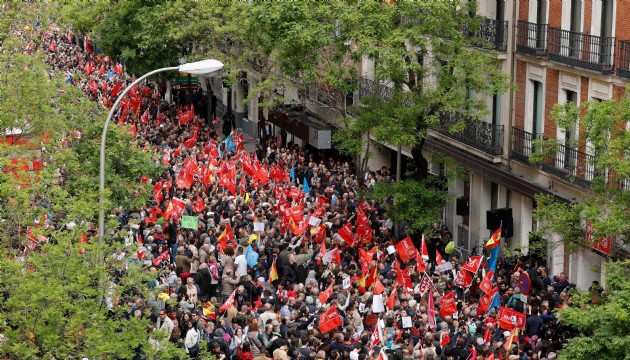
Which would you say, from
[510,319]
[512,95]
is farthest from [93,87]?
[510,319]

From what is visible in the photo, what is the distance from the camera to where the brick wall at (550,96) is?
37375 mm

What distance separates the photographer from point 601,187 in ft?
86.5

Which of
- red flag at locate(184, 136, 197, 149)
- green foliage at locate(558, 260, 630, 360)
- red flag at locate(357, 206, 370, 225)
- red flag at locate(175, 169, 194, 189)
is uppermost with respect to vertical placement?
green foliage at locate(558, 260, 630, 360)

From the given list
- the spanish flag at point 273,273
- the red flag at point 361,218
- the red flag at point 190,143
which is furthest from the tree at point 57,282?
the red flag at point 190,143

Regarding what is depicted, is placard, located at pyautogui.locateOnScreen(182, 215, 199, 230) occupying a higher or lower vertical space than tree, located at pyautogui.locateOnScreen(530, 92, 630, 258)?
lower

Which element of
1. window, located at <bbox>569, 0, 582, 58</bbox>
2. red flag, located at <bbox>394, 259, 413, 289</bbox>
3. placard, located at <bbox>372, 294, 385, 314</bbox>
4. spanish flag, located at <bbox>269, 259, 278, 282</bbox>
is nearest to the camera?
placard, located at <bbox>372, 294, 385, 314</bbox>

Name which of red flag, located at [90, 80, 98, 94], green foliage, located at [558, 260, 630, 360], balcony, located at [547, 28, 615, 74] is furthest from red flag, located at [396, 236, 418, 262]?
red flag, located at [90, 80, 98, 94]

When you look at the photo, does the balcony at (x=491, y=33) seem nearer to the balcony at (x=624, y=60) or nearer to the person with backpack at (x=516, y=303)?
the balcony at (x=624, y=60)

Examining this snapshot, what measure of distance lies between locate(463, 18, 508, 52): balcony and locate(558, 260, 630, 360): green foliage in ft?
52.6

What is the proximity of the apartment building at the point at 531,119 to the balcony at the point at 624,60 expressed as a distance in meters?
0.02

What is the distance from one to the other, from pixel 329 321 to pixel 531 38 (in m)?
14.8

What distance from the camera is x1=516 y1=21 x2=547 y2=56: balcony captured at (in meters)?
37.7

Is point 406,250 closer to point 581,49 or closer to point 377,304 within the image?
point 377,304

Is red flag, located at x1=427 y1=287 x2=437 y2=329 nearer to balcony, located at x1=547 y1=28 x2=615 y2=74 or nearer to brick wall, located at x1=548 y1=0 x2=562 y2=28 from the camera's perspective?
balcony, located at x1=547 y1=28 x2=615 y2=74
